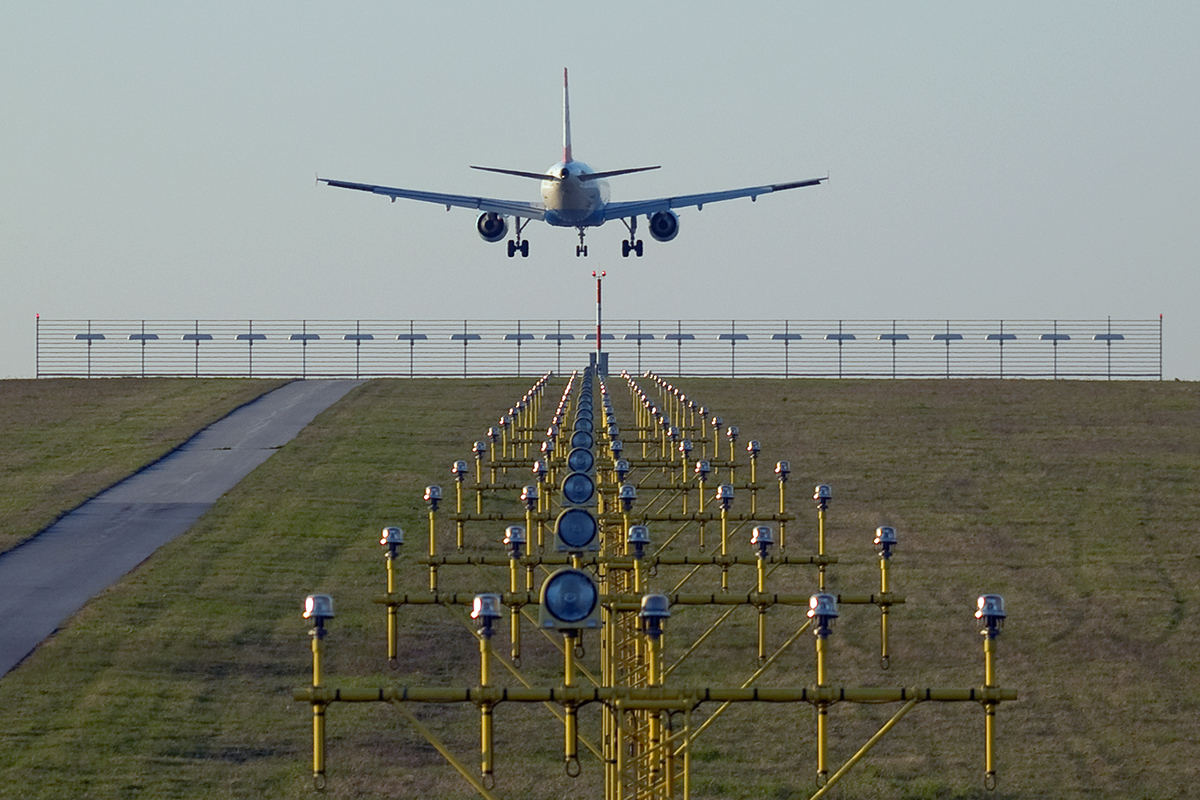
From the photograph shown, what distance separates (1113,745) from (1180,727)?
4.92ft

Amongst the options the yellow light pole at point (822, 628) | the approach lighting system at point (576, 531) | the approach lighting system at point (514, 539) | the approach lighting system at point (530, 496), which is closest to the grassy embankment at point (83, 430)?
the approach lighting system at point (530, 496)

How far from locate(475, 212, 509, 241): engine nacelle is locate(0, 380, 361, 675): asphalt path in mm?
17922

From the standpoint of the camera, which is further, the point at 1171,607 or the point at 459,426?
the point at 459,426

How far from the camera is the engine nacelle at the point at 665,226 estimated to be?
75312 mm

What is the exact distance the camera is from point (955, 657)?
98.2ft

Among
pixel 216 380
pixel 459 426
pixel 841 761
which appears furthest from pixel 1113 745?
pixel 216 380

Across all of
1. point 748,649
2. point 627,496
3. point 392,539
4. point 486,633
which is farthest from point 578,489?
point 748,649

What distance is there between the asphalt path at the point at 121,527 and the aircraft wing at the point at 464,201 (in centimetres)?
1649

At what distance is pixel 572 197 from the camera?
73312mm

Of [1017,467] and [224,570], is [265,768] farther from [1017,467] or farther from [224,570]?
[1017,467]

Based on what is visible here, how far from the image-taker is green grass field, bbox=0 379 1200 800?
24359 millimetres

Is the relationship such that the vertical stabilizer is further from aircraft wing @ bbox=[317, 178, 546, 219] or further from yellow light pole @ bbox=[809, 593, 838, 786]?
yellow light pole @ bbox=[809, 593, 838, 786]

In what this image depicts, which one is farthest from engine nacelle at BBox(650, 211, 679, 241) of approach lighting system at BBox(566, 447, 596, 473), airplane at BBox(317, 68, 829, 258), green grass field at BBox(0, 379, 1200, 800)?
approach lighting system at BBox(566, 447, 596, 473)

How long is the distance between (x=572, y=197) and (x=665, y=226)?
14.0 feet
